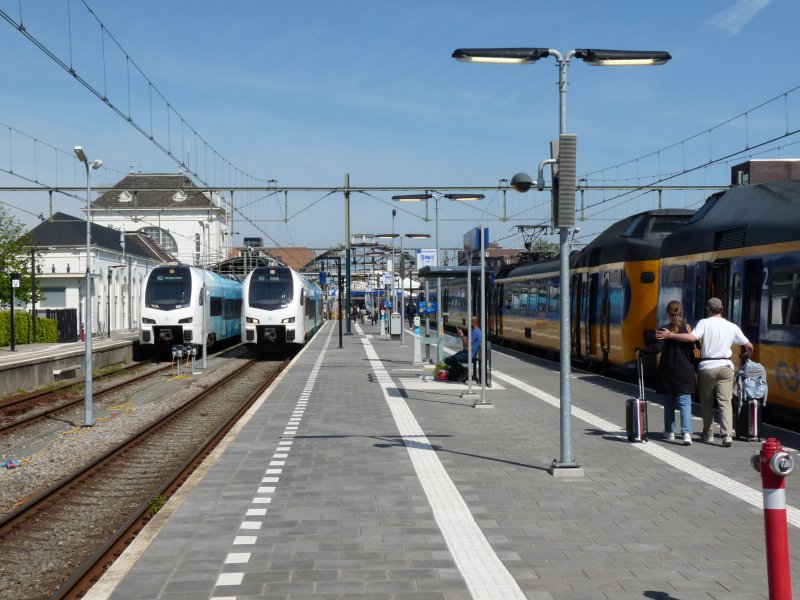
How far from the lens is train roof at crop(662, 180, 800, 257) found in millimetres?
13188

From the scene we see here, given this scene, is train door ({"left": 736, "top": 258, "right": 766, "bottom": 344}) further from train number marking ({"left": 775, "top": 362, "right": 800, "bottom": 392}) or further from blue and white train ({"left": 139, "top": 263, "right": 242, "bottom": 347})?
blue and white train ({"left": 139, "top": 263, "right": 242, "bottom": 347})

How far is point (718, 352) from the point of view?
37.5 ft

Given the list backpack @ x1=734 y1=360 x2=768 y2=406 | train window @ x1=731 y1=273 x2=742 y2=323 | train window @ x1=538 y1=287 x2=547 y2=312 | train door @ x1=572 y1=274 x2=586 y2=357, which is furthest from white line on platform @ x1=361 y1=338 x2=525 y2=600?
train window @ x1=538 y1=287 x2=547 y2=312

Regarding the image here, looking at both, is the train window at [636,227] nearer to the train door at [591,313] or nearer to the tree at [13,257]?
the train door at [591,313]

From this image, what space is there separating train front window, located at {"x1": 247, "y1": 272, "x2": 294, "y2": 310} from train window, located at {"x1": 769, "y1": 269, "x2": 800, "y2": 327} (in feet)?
74.5

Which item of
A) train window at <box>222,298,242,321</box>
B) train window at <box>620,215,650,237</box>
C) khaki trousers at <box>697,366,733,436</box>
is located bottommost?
khaki trousers at <box>697,366,733,436</box>

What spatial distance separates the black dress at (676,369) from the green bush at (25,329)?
110 feet

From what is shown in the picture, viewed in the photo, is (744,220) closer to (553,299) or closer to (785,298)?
(785,298)

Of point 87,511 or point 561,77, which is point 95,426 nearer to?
point 87,511

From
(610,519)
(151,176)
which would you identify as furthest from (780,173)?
(151,176)

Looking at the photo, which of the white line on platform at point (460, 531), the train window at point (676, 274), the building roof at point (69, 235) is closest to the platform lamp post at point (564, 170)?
the white line on platform at point (460, 531)

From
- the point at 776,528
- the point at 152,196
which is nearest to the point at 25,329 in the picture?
the point at 776,528

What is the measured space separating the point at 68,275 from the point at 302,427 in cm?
4704

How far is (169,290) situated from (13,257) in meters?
16.1
